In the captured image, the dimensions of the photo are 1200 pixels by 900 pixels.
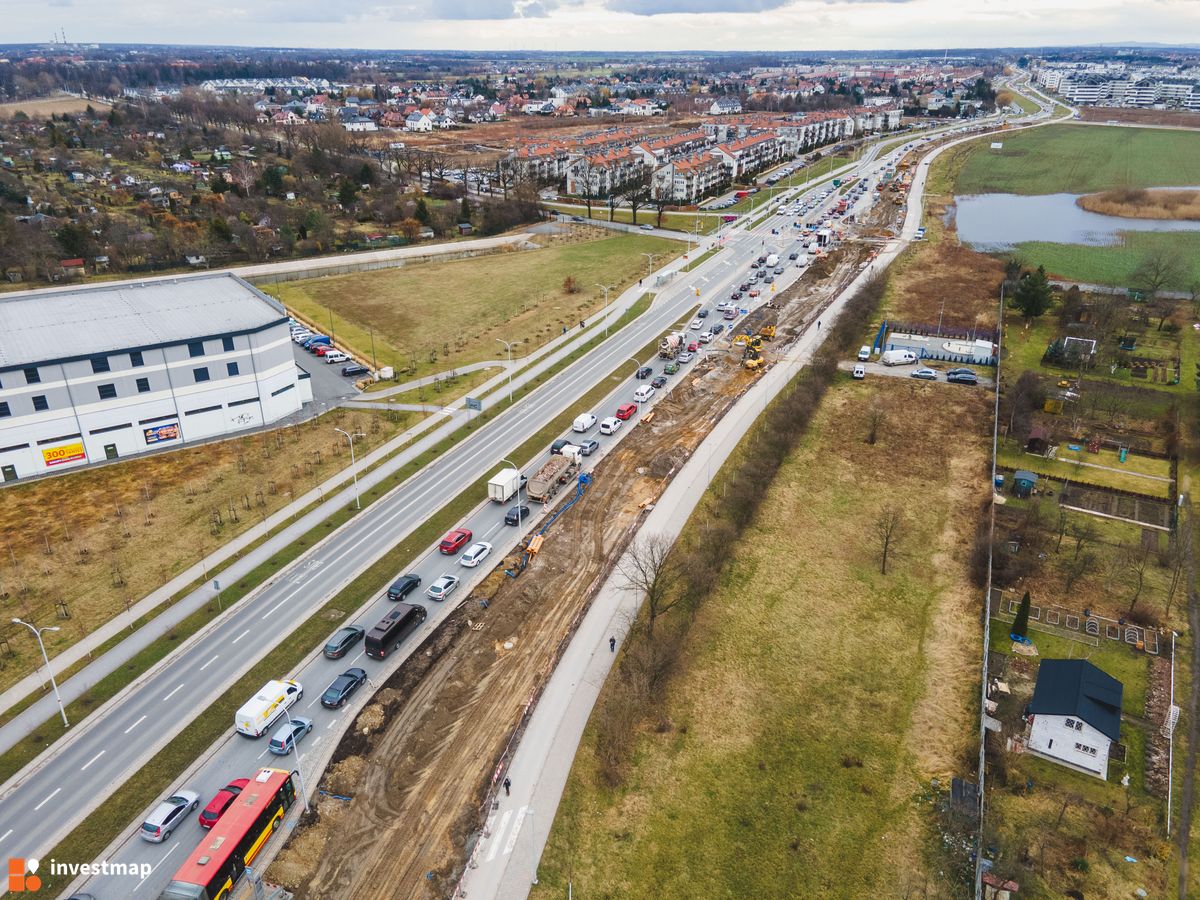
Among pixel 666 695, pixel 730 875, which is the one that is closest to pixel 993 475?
pixel 666 695

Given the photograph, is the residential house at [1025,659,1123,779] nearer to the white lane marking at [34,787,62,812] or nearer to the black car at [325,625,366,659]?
the black car at [325,625,366,659]

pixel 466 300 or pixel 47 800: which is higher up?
pixel 466 300

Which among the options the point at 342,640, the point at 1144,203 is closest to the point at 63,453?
the point at 342,640

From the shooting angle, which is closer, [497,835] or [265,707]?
[497,835]

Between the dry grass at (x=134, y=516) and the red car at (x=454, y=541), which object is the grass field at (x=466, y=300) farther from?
the red car at (x=454, y=541)

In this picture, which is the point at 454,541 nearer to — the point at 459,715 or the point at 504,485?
the point at 504,485

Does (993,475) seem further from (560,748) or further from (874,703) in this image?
(560,748)

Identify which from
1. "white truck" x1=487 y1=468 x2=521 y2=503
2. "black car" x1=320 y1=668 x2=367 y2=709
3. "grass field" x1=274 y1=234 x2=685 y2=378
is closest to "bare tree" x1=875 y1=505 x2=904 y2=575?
"white truck" x1=487 y1=468 x2=521 y2=503
